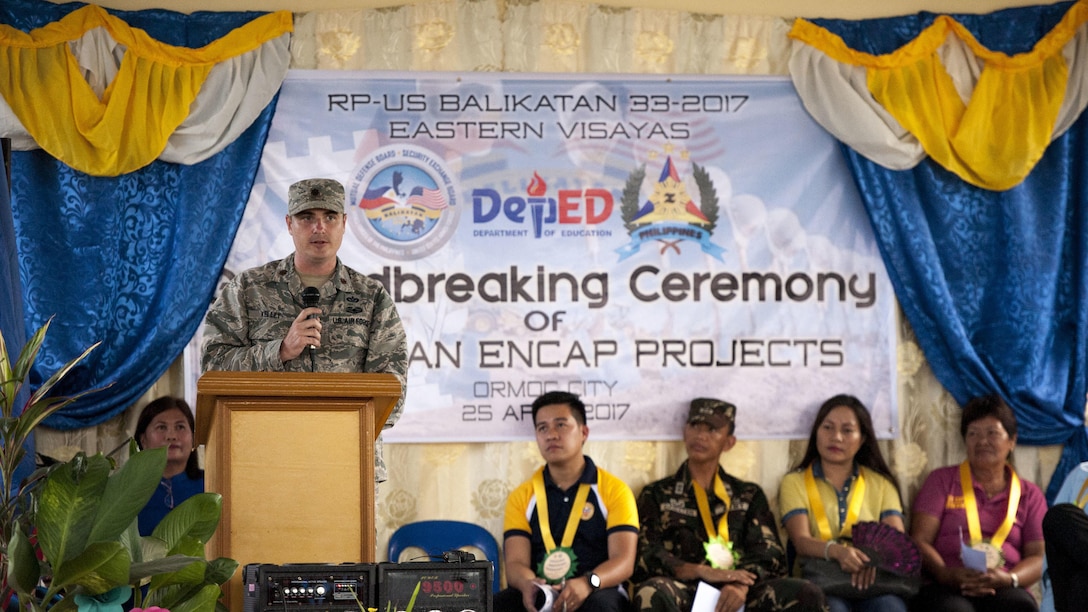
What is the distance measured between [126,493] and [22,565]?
235mm

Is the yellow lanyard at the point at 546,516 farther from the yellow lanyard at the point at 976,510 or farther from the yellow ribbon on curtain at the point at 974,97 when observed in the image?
the yellow ribbon on curtain at the point at 974,97

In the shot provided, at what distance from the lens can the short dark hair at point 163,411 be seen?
17.8 feet

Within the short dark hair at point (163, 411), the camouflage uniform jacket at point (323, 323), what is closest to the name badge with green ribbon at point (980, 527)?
the camouflage uniform jacket at point (323, 323)

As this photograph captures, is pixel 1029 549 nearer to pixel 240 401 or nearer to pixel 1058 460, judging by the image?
pixel 1058 460

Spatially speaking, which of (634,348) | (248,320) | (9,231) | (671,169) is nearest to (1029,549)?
(634,348)

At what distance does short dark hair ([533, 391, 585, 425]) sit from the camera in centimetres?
548

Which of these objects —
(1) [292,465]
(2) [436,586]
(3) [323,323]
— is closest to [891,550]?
(3) [323,323]

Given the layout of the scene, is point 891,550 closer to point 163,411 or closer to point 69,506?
point 163,411

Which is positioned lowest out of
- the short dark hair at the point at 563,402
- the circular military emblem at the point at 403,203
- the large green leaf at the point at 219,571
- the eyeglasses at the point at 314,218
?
the large green leaf at the point at 219,571

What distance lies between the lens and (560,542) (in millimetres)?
5340

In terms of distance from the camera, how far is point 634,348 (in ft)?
19.2

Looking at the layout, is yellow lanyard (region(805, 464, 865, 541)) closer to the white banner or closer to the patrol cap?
the white banner

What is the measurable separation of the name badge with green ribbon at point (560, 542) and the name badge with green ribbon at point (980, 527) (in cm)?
181

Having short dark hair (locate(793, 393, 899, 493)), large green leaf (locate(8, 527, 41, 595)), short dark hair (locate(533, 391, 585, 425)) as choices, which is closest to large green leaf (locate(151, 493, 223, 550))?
large green leaf (locate(8, 527, 41, 595))
